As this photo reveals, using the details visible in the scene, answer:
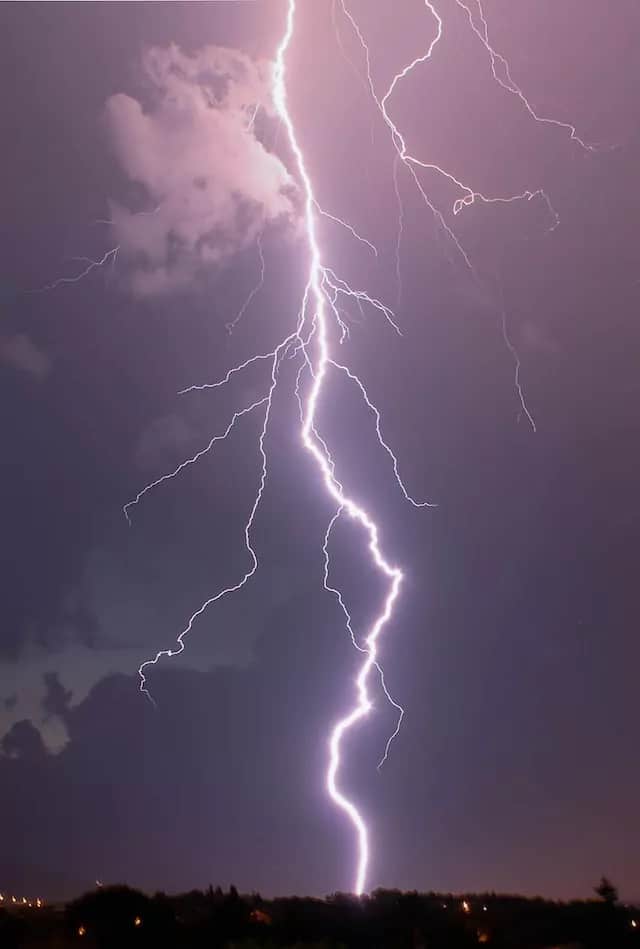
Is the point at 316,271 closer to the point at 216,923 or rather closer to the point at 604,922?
the point at 216,923

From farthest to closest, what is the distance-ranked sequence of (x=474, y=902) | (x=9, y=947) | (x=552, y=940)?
(x=474, y=902) < (x=552, y=940) < (x=9, y=947)

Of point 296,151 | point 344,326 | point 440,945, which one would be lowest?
point 440,945

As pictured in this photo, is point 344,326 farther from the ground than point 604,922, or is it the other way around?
point 344,326

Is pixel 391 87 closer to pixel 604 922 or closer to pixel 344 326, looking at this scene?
pixel 344 326

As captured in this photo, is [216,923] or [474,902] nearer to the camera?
[216,923]

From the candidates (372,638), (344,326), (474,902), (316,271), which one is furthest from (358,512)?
(474,902)

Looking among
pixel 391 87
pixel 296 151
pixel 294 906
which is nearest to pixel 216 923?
pixel 294 906

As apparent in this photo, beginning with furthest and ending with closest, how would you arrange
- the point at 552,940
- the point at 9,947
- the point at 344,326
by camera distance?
the point at 552,940
the point at 344,326
the point at 9,947

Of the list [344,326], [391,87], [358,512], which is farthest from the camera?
[358,512]

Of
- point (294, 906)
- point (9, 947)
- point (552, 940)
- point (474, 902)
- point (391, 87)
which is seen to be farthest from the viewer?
point (474, 902)
